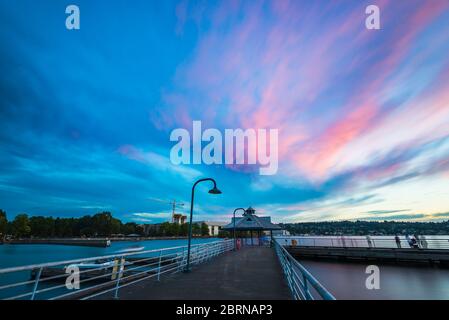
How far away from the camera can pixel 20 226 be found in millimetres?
102312

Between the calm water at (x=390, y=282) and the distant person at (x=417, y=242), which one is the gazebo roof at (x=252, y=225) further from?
the distant person at (x=417, y=242)

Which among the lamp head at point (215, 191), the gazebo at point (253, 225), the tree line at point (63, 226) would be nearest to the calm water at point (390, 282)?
the gazebo at point (253, 225)

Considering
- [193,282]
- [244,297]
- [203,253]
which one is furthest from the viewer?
[203,253]

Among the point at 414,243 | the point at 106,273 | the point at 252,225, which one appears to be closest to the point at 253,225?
the point at 252,225

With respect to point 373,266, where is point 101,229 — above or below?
below

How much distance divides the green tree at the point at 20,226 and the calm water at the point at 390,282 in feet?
426

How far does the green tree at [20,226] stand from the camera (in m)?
103

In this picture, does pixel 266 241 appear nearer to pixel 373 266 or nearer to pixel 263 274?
pixel 373 266

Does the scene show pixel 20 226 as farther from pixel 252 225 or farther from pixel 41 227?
pixel 252 225
